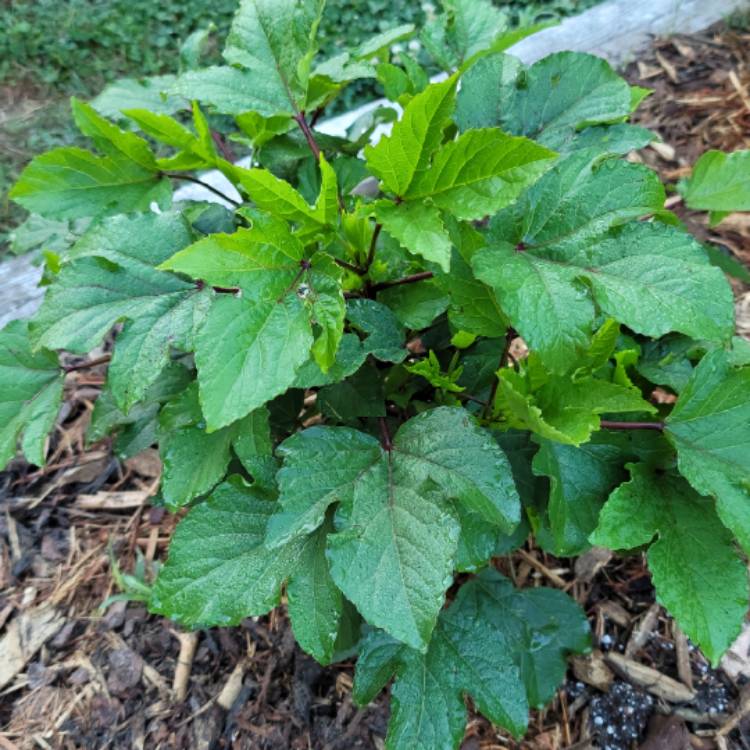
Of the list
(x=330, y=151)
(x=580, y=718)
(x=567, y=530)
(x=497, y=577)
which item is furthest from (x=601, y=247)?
(x=580, y=718)

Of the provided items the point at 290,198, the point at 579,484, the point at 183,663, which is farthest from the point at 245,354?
the point at 183,663

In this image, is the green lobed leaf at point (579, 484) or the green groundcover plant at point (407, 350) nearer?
the green groundcover plant at point (407, 350)

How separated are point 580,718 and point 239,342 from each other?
123 centimetres

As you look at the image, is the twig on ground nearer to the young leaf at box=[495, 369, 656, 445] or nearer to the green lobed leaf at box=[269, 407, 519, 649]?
the green lobed leaf at box=[269, 407, 519, 649]

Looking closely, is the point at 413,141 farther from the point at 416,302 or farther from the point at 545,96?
the point at 545,96

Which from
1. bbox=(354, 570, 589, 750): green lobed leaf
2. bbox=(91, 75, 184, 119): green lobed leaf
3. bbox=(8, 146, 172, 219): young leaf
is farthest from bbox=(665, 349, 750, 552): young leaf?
bbox=(91, 75, 184, 119): green lobed leaf

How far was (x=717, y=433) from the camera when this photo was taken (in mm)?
1155

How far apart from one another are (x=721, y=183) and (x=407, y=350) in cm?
66

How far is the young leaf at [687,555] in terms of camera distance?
111 cm

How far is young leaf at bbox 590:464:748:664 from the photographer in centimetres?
111

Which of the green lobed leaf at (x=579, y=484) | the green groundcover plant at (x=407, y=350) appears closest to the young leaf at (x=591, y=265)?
the green groundcover plant at (x=407, y=350)

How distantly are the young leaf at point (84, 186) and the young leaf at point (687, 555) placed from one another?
0.97 m

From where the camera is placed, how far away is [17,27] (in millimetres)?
3492

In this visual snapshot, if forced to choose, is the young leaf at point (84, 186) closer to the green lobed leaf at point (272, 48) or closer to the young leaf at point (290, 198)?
the green lobed leaf at point (272, 48)
